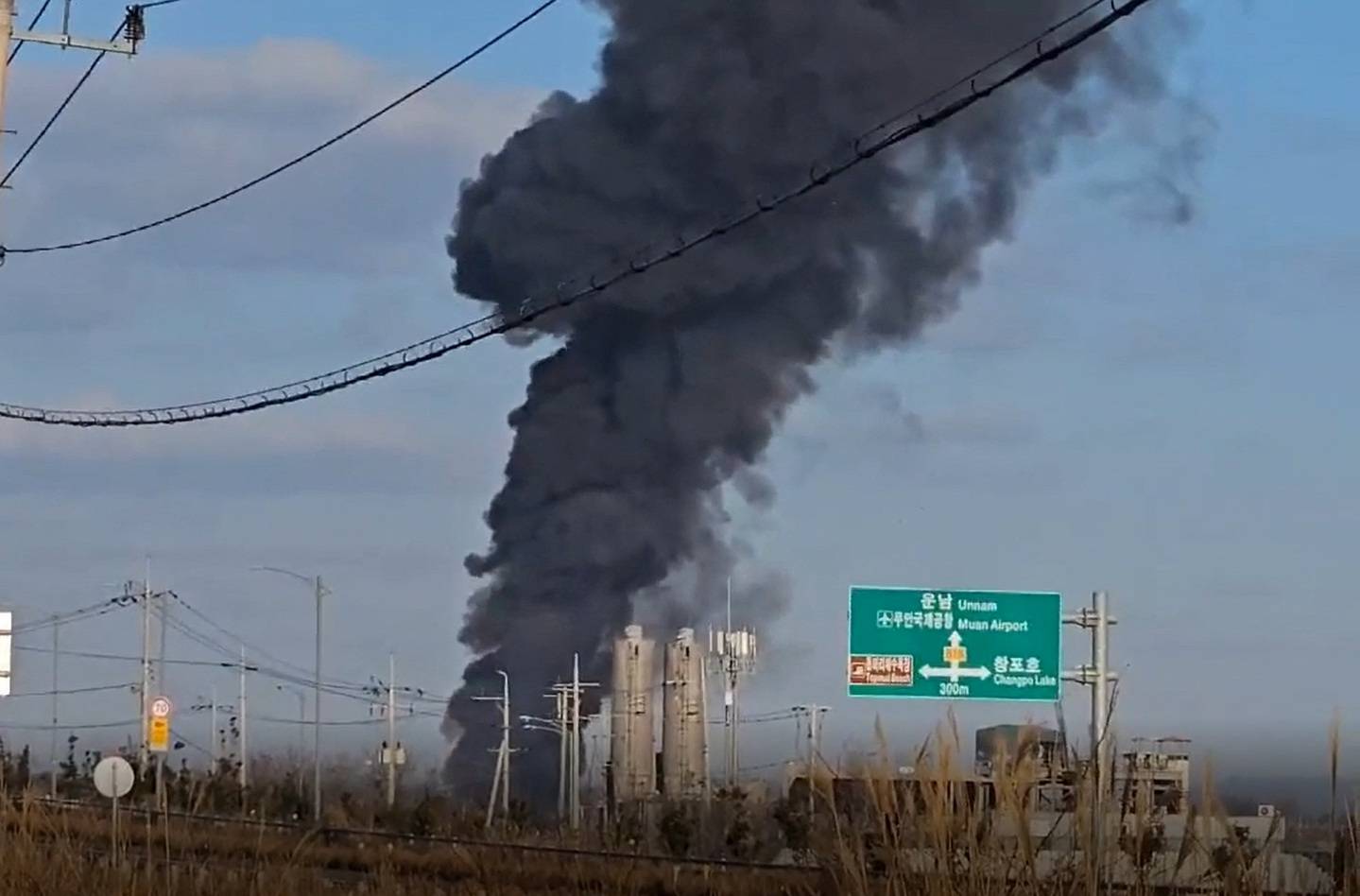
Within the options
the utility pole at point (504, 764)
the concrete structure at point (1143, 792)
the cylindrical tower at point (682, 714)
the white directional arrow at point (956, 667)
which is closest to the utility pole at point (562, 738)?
the utility pole at point (504, 764)

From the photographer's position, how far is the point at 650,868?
2625cm

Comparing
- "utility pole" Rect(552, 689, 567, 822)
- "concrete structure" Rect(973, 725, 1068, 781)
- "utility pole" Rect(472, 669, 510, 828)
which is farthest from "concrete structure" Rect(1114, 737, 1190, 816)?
"utility pole" Rect(552, 689, 567, 822)

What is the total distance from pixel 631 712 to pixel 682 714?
1.51 metres

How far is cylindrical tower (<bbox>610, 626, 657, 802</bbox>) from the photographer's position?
6066 centimetres

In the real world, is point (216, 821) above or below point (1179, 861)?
below

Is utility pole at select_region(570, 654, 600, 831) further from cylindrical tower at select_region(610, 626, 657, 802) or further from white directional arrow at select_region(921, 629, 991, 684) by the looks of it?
white directional arrow at select_region(921, 629, 991, 684)

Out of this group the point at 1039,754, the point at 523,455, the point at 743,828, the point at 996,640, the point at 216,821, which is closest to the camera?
the point at 1039,754

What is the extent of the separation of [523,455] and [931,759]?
5524 centimetres

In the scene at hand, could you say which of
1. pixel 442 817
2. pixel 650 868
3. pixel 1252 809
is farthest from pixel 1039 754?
pixel 442 817

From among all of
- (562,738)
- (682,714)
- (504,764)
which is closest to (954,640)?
(504,764)

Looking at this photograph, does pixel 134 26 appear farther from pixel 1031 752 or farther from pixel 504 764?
pixel 504 764

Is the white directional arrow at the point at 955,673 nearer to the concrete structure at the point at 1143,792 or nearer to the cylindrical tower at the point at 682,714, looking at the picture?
the concrete structure at the point at 1143,792

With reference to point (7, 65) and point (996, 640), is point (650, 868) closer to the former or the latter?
point (996, 640)

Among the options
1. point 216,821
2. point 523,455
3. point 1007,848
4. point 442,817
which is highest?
point 523,455
